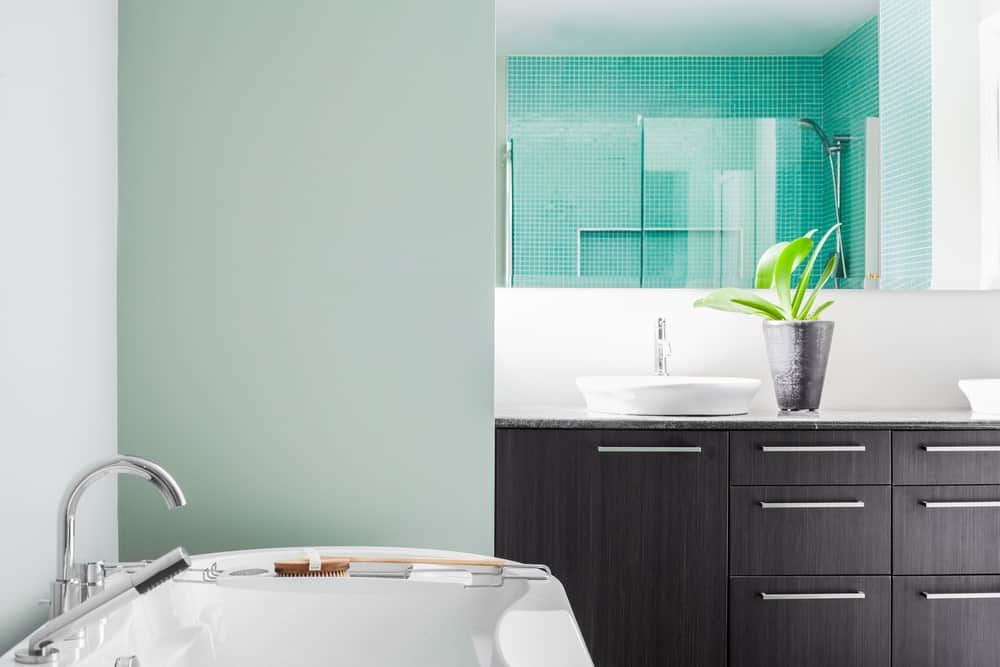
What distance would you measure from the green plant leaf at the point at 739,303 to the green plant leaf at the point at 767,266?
0.10m

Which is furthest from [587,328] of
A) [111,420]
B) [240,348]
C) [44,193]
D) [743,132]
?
[44,193]

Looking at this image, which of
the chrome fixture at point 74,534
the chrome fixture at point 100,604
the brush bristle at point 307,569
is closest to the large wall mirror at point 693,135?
the brush bristle at point 307,569

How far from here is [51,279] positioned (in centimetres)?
153

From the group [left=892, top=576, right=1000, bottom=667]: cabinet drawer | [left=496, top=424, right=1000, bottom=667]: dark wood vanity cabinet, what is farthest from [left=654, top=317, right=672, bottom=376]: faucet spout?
[left=892, top=576, right=1000, bottom=667]: cabinet drawer

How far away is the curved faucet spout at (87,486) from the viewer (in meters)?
1.16

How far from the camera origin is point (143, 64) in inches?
75.4

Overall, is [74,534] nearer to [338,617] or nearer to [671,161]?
[338,617]

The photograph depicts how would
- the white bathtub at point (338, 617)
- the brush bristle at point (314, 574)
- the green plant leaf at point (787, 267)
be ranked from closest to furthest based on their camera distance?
1. the white bathtub at point (338, 617)
2. the brush bristle at point (314, 574)
3. the green plant leaf at point (787, 267)

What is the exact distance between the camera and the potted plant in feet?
7.74

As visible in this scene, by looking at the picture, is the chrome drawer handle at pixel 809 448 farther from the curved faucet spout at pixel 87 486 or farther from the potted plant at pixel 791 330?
the curved faucet spout at pixel 87 486

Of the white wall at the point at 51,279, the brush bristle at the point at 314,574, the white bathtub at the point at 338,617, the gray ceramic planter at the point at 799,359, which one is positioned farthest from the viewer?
the gray ceramic planter at the point at 799,359

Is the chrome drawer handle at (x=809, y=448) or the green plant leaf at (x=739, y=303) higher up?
the green plant leaf at (x=739, y=303)

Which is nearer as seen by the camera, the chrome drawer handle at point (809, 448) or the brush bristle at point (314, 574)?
the brush bristle at point (314, 574)

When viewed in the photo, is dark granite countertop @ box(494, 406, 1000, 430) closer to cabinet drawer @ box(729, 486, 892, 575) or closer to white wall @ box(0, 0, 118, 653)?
cabinet drawer @ box(729, 486, 892, 575)
